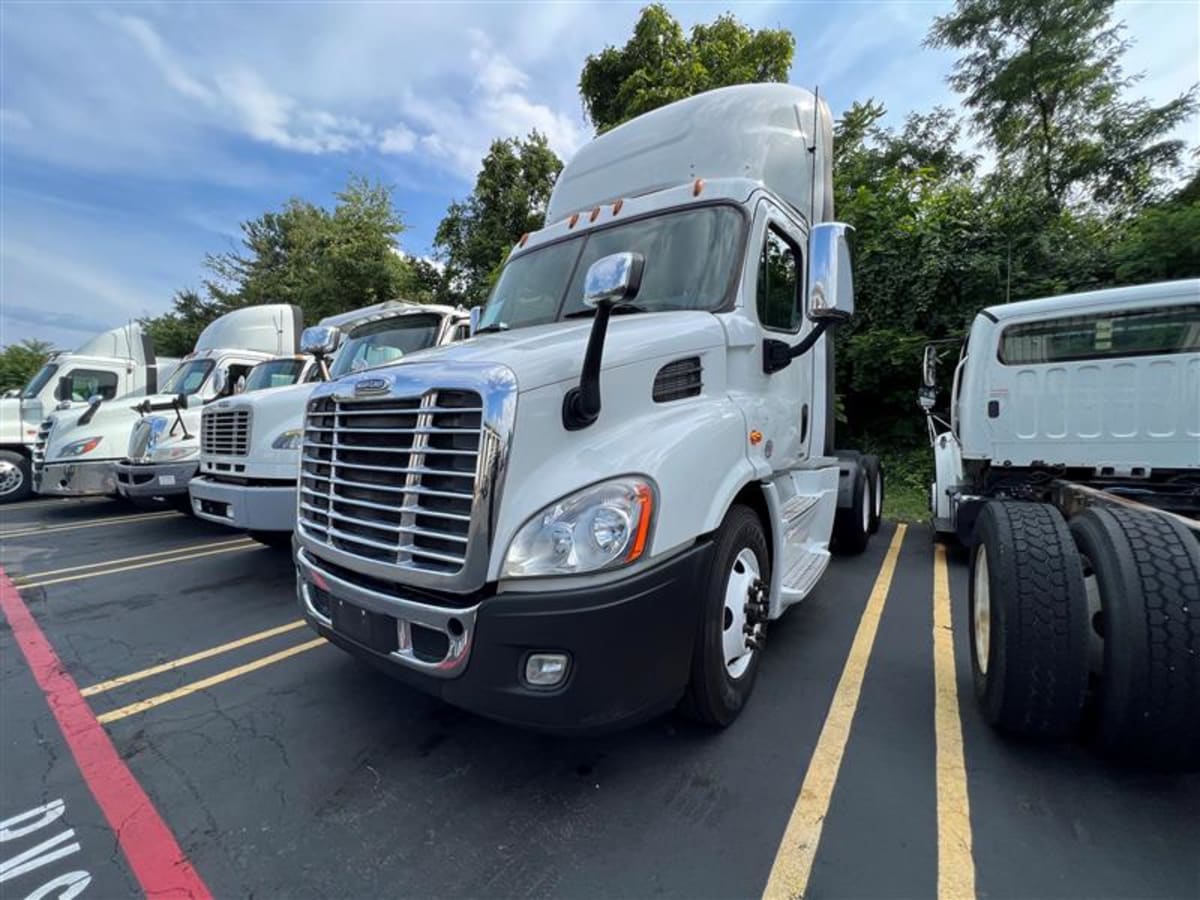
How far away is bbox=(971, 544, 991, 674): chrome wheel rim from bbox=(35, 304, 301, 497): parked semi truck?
800cm

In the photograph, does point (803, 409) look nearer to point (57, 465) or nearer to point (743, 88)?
point (743, 88)

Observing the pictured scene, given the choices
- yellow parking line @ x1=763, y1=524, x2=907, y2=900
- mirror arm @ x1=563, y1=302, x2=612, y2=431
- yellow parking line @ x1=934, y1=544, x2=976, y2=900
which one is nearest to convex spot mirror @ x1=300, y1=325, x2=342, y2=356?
mirror arm @ x1=563, y1=302, x2=612, y2=431

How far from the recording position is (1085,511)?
9.45 feet

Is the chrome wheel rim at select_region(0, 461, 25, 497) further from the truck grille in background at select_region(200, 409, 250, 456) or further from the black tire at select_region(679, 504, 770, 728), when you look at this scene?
the black tire at select_region(679, 504, 770, 728)

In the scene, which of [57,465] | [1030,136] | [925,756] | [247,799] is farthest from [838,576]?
[1030,136]

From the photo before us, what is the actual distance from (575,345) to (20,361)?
39113 millimetres

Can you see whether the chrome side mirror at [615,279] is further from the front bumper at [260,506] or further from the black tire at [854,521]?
the black tire at [854,521]

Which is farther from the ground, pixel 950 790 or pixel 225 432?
pixel 225 432

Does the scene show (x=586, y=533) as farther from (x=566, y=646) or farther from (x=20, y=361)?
(x=20, y=361)

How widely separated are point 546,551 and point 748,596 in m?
1.29

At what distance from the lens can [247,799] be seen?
2.36 m

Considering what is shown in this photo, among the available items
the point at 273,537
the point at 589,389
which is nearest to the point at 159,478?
the point at 273,537

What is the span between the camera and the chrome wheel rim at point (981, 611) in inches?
115

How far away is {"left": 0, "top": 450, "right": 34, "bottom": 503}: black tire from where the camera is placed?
10.0 metres
